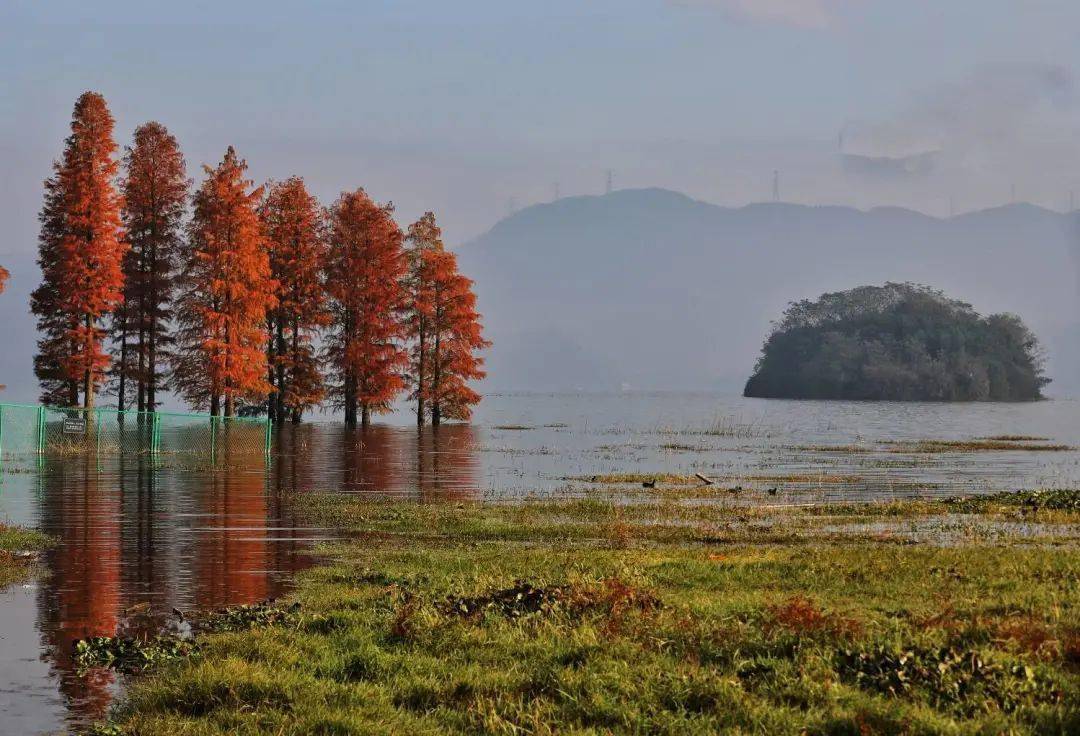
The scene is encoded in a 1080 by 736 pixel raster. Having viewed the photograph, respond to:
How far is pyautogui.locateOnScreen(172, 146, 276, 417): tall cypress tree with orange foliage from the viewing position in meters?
61.1

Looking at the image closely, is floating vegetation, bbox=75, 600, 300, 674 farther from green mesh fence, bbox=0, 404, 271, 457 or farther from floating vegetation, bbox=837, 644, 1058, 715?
green mesh fence, bbox=0, 404, 271, 457

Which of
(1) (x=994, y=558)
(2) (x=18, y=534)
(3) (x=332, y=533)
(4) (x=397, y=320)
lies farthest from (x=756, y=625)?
(4) (x=397, y=320)

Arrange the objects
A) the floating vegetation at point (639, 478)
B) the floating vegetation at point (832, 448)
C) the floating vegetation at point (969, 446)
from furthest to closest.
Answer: the floating vegetation at point (969, 446), the floating vegetation at point (832, 448), the floating vegetation at point (639, 478)

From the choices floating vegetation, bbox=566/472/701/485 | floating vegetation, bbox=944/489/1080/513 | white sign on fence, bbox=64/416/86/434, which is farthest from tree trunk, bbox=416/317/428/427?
floating vegetation, bbox=944/489/1080/513

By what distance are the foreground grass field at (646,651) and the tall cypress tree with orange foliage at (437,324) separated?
203 ft

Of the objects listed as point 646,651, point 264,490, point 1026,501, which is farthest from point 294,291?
point 646,651

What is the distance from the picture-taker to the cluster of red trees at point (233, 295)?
59.0 m

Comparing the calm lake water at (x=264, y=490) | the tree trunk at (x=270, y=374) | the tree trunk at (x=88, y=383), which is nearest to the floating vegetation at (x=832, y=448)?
the calm lake water at (x=264, y=490)

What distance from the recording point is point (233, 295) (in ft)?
201

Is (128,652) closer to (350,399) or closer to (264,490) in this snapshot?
(264,490)

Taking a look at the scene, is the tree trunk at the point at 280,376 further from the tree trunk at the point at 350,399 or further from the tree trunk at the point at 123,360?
the tree trunk at the point at 123,360

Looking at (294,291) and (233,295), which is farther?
(294,291)

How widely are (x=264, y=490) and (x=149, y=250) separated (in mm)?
40386

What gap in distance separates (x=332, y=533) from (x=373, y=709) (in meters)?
12.8
